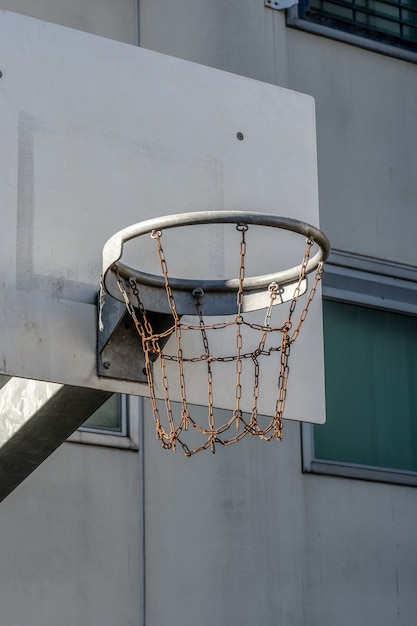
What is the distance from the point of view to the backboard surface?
225 inches

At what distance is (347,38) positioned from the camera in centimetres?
952

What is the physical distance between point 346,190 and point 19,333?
4.03 meters

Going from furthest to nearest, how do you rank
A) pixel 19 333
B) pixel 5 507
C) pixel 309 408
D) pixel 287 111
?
1. pixel 5 507
2. pixel 287 111
3. pixel 309 408
4. pixel 19 333

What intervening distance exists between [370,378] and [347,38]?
212 cm

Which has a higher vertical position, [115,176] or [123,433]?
[115,176]

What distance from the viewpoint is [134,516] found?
7.88 metres

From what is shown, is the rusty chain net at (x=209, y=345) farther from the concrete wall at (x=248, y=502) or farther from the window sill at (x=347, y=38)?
the window sill at (x=347, y=38)

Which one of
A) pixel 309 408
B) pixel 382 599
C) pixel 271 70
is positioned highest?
pixel 271 70

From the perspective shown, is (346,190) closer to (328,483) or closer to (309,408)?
(328,483)

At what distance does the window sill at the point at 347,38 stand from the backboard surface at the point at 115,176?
276 cm

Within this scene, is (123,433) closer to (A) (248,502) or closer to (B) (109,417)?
(B) (109,417)

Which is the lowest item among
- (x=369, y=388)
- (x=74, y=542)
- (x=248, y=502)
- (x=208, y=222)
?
(x=74, y=542)

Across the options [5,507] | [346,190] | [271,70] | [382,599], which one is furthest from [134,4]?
[382,599]

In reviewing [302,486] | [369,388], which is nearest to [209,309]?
[302,486]
